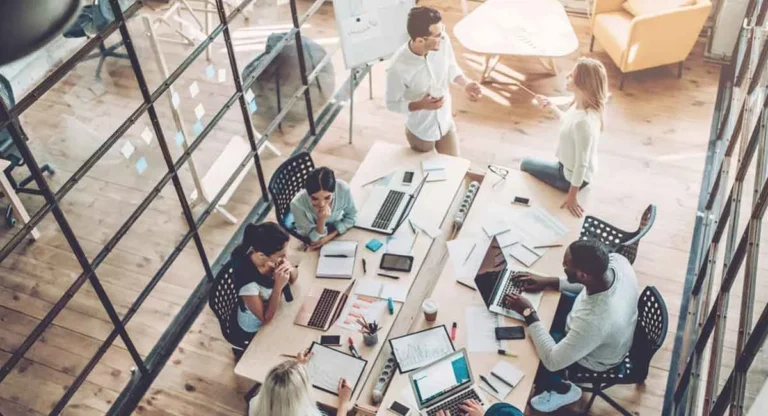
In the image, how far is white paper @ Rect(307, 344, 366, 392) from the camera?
3.67 m

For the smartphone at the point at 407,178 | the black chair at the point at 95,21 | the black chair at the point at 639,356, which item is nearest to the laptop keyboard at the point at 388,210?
the smartphone at the point at 407,178

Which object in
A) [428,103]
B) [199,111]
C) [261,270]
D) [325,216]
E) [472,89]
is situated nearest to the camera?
[261,270]

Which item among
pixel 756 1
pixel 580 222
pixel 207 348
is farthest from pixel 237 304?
pixel 756 1

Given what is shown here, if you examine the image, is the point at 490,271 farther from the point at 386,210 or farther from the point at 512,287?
the point at 386,210

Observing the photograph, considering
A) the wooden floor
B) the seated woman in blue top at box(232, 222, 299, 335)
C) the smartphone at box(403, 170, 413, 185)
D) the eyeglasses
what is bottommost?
the wooden floor

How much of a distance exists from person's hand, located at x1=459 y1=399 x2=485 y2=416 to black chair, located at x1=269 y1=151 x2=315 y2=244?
163cm

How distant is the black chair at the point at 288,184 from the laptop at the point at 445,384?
1.36 m

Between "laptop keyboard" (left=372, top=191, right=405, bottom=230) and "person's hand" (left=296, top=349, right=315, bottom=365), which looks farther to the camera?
"laptop keyboard" (left=372, top=191, right=405, bottom=230)

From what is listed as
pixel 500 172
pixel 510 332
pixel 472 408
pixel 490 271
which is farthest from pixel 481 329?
pixel 500 172

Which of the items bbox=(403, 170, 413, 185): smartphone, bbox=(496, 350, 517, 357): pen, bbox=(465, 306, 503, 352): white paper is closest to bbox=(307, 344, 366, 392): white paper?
bbox=(465, 306, 503, 352): white paper

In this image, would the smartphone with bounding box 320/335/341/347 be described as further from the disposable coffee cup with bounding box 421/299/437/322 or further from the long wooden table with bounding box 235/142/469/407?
the disposable coffee cup with bounding box 421/299/437/322

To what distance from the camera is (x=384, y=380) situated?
3691mm

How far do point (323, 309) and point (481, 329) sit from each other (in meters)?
0.88

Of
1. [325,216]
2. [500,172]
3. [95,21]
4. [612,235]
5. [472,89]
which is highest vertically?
[95,21]
